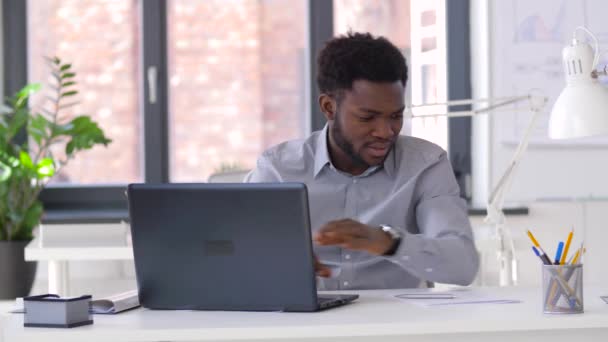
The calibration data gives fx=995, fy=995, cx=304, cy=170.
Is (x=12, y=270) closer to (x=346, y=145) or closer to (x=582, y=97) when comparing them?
(x=346, y=145)

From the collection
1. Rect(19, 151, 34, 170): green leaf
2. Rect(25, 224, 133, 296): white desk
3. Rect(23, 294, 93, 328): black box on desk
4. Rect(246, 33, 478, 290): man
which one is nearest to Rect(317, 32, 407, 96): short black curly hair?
Rect(246, 33, 478, 290): man

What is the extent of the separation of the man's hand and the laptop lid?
12 cm

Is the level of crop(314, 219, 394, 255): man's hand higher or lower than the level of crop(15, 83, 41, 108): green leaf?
lower

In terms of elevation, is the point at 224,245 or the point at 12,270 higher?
the point at 224,245

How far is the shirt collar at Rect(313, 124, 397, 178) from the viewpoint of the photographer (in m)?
2.23

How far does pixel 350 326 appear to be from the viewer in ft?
5.10

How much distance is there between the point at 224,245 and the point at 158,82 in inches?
101

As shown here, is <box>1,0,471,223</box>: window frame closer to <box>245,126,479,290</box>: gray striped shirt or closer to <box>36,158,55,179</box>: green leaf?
<box>36,158,55,179</box>: green leaf

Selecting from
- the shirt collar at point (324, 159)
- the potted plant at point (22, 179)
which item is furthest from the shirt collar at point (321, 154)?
the potted plant at point (22, 179)

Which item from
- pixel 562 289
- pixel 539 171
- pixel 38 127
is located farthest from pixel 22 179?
pixel 562 289

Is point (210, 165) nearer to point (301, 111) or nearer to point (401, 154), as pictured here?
point (301, 111)

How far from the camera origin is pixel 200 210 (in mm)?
1715

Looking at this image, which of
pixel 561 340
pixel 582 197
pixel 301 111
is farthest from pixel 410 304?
pixel 301 111

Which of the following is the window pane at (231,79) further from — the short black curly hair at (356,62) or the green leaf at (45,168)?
the short black curly hair at (356,62)
